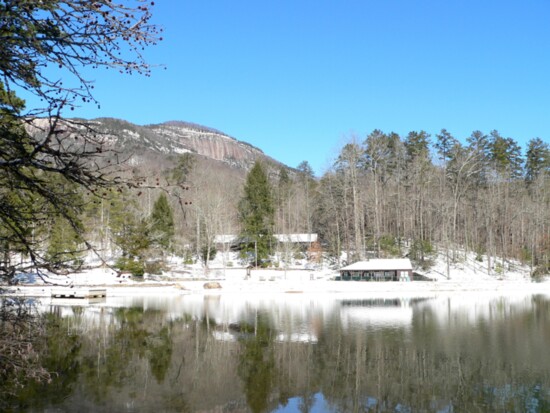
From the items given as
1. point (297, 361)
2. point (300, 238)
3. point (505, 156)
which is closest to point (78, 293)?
point (297, 361)

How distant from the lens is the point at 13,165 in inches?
171

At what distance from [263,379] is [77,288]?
3001cm

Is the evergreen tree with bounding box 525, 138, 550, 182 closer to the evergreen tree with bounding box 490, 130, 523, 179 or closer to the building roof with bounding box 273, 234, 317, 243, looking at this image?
the evergreen tree with bounding box 490, 130, 523, 179

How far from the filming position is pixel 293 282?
4694cm

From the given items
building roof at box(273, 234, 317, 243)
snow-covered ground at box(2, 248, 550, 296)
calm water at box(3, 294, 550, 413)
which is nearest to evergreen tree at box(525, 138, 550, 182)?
snow-covered ground at box(2, 248, 550, 296)

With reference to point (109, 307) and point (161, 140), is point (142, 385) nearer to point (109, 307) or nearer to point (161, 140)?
point (109, 307)

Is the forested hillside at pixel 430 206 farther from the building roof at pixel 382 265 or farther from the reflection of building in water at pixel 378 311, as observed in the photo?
the reflection of building in water at pixel 378 311

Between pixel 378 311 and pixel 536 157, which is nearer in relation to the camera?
pixel 378 311

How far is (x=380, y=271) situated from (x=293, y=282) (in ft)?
30.5

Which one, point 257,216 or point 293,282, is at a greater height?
point 257,216

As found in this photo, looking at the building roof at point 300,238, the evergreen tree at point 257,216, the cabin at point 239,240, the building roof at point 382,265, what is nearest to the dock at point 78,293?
the cabin at point 239,240

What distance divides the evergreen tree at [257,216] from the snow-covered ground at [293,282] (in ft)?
12.2

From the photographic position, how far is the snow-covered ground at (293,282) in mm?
44969

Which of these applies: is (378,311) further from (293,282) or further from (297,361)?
(293,282)
